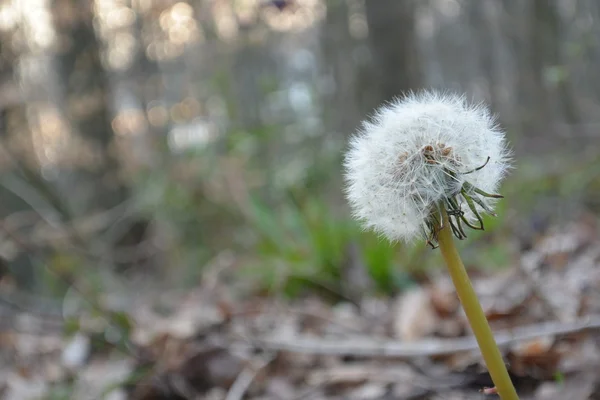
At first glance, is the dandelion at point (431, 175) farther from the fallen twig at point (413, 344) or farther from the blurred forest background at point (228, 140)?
the fallen twig at point (413, 344)

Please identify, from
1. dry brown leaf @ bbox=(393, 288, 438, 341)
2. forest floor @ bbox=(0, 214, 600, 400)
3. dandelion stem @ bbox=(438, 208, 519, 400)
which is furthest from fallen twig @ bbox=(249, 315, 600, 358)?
dandelion stem @ bbox=(438, 208, 519, 400)

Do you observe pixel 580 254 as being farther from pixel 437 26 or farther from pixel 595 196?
pixel 437 26

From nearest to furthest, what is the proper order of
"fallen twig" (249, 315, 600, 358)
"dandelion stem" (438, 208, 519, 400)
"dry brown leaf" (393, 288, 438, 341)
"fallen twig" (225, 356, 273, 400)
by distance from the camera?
"dandelion stem" (438, 208, 519, 400), "fallen twig" (249, 315, 600, 358), "fallen twig" (225, 356, 273, 400), "dry brown leaf" (393, 288, 438, 341)

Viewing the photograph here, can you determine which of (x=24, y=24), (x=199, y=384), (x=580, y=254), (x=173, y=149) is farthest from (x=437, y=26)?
(x=199, y=384)

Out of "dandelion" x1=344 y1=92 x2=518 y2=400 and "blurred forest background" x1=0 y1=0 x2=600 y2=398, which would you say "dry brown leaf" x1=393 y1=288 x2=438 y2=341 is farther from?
"dandelion" x1=344 y1=92 x2=518 y2=400

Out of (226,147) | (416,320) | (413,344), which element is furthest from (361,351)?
(226,147)

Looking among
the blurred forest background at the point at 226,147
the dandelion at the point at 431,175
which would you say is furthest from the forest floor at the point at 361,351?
the dandelion at the point at 431,175

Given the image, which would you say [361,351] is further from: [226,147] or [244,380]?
[226,147]
